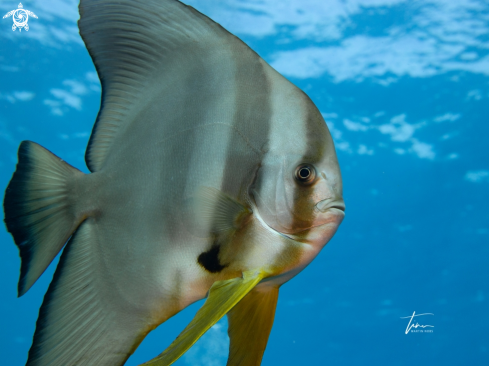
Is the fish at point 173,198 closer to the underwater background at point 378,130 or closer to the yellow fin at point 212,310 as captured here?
the yellow fin at point 212,310

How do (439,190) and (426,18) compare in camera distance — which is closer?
(426,18)

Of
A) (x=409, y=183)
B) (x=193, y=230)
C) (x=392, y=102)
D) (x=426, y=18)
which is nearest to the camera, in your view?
(x=193, y=230)

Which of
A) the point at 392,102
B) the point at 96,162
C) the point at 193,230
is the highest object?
the point at 392,102

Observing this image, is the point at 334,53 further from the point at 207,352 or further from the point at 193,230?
the point at 207,352

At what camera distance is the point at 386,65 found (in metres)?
15.0

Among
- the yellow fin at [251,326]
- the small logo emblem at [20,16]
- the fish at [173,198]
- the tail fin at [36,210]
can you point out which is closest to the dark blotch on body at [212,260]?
the fish at [173,198]

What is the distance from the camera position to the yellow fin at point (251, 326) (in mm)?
1174

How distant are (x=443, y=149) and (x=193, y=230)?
64.6 feet

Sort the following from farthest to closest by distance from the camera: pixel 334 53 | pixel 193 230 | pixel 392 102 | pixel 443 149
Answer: pixel 443 149 < pixel 392 102 < pixel 334 53 < pixel 193 230

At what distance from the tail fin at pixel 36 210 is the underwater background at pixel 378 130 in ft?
43.3

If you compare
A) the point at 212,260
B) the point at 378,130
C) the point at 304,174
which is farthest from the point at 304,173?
the point at 378,130

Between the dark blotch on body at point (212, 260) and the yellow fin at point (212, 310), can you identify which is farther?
the dark blotch on body at point (212, 260)

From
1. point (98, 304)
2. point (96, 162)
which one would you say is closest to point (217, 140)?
point (96, 162)

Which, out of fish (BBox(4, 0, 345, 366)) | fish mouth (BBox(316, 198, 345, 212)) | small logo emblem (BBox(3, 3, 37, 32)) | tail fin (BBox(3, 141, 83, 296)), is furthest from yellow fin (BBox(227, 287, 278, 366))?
small logo emblem (BBox(3, 3, 37, 32))
